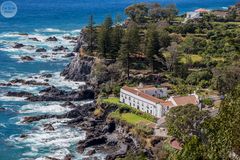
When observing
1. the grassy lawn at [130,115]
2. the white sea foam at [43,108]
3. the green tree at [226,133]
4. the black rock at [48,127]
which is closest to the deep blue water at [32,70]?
the white sea foam at [43,108]

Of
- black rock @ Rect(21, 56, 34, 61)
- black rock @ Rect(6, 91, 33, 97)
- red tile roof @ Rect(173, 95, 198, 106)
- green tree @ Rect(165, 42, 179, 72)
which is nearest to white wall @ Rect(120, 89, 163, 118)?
red tile roof @ Rect(173, 95, 198, 106)

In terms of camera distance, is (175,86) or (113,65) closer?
(175,86)

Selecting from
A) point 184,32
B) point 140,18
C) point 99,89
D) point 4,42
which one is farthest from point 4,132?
point 4,42

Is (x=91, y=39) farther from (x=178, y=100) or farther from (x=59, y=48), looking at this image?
(x=178, y=100)

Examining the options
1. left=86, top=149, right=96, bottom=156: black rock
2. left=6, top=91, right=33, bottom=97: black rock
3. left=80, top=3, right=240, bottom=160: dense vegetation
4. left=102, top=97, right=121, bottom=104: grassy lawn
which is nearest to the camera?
left=86, top=149, right=96, bottom=156: black rock

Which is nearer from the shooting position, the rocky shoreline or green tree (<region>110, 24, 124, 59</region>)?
the rocky shoreline

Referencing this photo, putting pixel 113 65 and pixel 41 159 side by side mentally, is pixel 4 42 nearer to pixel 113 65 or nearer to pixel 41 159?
pixel 113 65

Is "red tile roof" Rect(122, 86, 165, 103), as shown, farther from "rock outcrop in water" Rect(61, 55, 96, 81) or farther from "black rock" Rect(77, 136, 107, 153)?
"rock outcrop in water" Rect(61, 55, 96, 81)
